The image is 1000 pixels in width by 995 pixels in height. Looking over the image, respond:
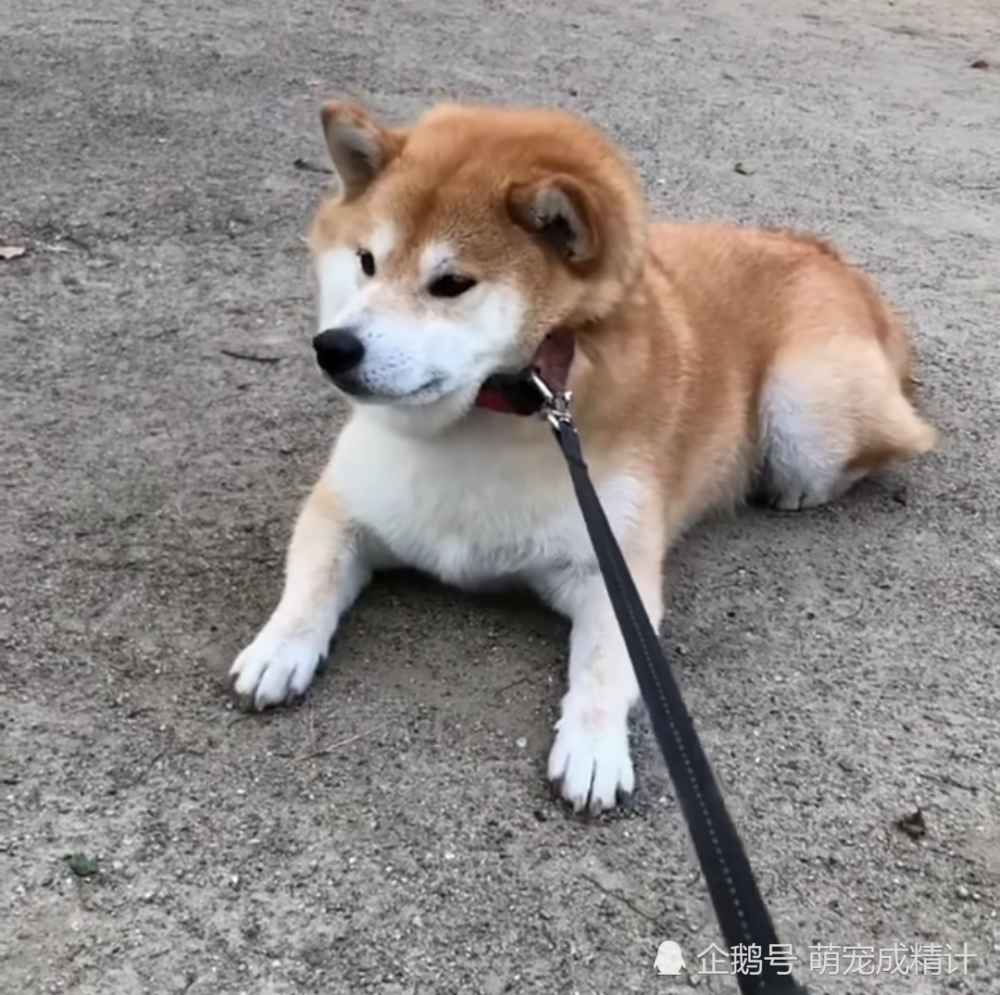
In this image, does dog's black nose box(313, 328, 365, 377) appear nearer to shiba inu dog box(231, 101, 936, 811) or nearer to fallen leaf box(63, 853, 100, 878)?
shiba inu dog box(231, 101, 936, 811)

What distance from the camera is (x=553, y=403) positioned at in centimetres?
261

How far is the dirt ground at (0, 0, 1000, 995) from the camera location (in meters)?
2.32

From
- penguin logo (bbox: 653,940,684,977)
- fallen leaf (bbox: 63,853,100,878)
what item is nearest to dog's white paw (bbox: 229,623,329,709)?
fallen leaf (bbox: 63,853,100,878)

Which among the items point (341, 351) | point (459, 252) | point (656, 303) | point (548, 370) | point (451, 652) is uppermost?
point (459, 252)

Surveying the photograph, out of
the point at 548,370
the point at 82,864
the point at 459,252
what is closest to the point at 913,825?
the point at 548,370

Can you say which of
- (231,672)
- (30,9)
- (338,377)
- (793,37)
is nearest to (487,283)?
(338,377)

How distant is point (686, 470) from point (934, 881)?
3.99ft

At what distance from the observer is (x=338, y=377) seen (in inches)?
98.7

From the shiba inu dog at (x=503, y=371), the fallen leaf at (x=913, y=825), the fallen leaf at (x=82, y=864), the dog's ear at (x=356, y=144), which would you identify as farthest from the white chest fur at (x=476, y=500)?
the fallen leaf at (x=82, y=864)

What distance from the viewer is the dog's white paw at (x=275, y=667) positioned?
9.08 feet

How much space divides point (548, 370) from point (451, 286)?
27cm

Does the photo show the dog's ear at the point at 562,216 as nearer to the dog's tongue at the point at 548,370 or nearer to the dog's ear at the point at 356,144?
the dog's tongue at the point at 548,370

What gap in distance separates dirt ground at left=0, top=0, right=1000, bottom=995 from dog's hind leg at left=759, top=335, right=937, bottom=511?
0.31ft

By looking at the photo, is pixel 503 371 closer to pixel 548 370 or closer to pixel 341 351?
pixel 548 370
